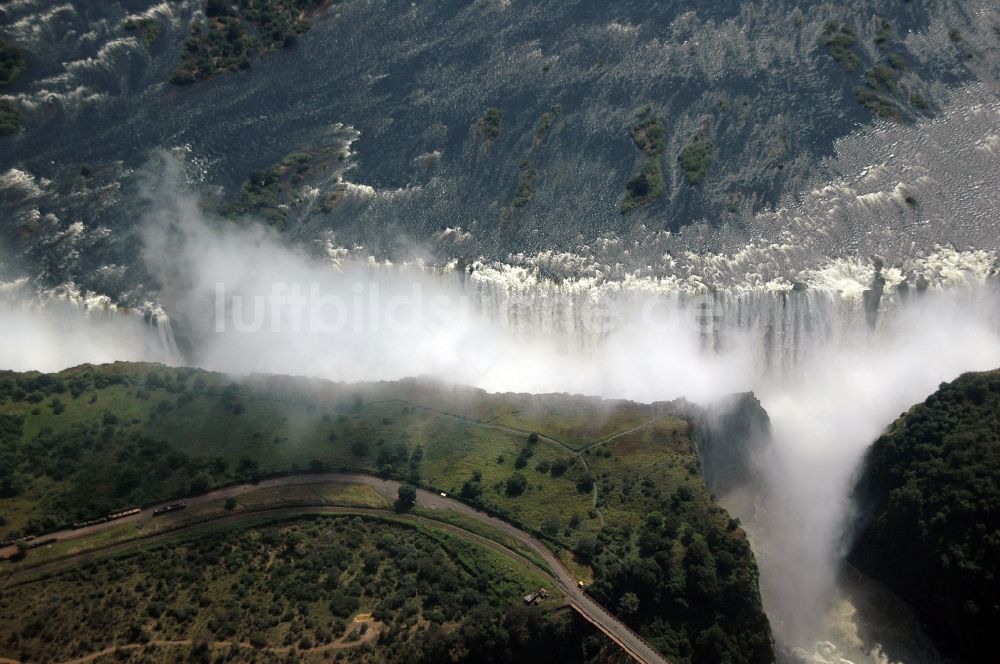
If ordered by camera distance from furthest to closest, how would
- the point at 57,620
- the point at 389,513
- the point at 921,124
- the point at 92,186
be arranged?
the point at 92,186 → the point at 921,124 → the point at 389,513 → the point at 57,620

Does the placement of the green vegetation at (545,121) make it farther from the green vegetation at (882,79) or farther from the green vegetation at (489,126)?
the green vegetation at (882,79)

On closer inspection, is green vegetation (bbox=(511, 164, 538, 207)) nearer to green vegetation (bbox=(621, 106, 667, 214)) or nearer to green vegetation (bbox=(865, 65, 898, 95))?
green vegetation (bbox=(621, 106, 667, 214))

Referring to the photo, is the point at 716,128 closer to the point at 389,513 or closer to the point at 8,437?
the point at 389,513

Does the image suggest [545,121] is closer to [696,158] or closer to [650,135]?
[650,135]

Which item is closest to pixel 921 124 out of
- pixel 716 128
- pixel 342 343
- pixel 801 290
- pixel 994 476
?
pixel 716 128

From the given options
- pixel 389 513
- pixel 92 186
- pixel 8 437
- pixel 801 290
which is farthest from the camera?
pixel 92 186

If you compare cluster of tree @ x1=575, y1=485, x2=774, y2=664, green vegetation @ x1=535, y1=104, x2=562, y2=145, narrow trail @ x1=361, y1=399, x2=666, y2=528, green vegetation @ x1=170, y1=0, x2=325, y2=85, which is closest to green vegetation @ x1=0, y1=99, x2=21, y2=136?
green vegetation @ x1=170, y1=0, x2=325, y2=85

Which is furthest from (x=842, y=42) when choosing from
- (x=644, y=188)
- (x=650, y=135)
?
(x=644, y=188)
